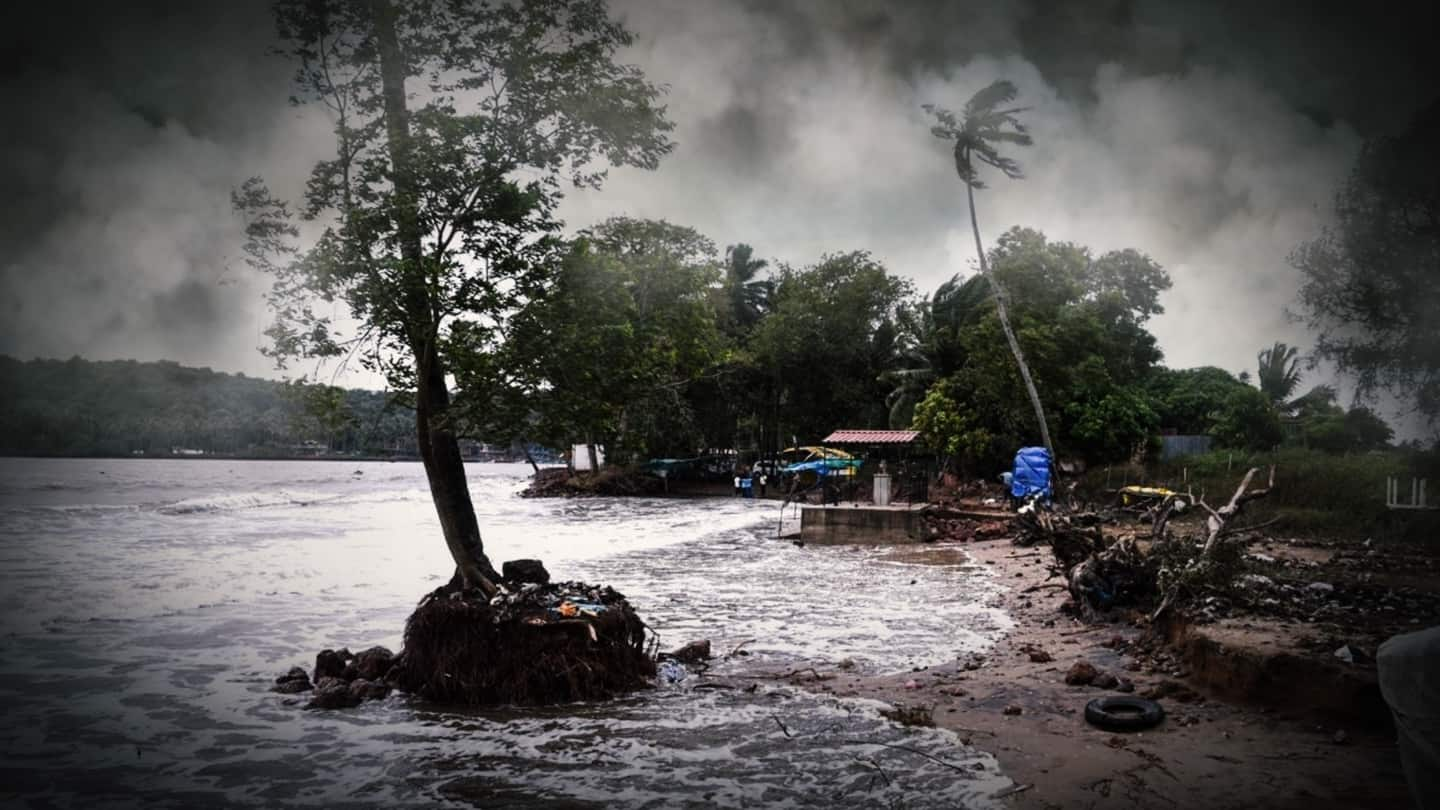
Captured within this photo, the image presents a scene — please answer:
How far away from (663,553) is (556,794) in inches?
530

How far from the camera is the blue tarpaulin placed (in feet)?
70.0

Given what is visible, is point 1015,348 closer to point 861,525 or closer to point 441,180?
point 861,525

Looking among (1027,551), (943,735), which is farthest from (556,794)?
(1027,551)

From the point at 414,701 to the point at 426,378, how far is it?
106 inches

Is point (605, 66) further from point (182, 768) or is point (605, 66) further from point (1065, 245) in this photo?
point (1065, 245)

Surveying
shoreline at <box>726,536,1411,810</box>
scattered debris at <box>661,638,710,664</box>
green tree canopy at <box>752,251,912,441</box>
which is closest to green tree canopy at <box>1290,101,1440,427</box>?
shoreline at <box>726,536,1411,810</box>

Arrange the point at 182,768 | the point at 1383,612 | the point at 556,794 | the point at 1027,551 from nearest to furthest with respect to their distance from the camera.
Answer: the point at 556,794
the point at 182,768
the point at 1383,612
the point at 1027,551

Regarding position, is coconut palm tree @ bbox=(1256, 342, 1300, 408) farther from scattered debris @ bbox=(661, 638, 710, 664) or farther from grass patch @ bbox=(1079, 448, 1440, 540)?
scattered debris @ bbox=(661, 638, 710, 664)

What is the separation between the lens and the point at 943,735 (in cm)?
545

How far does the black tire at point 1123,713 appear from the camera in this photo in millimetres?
5242

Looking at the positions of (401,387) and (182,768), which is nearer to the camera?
(182,768)

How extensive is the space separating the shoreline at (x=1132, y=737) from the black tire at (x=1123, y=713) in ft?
0.17

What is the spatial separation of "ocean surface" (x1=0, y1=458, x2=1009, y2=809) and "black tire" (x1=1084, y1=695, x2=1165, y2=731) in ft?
3.21

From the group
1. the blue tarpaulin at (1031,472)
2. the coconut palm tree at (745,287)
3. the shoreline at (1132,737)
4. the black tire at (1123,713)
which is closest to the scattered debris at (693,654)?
the shoreline at (1132,737)
